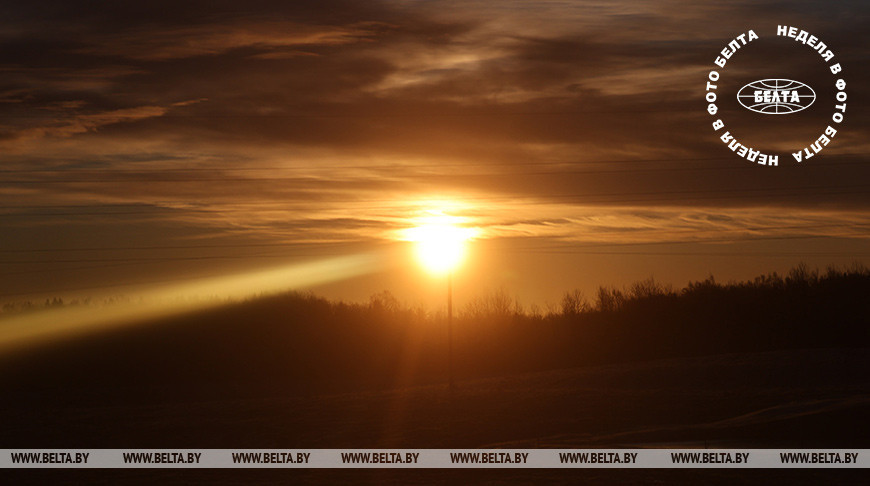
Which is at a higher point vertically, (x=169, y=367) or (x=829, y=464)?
(x=169, y=367)

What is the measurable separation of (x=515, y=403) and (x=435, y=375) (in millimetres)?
26613

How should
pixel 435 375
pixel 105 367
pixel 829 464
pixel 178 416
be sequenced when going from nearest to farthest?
pixel 829 464 → pixel 178 416 → pixel 435 375 → pixel 105 367

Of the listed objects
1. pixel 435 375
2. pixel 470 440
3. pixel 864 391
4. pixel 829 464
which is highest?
pixel 435 375

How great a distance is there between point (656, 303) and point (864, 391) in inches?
1704

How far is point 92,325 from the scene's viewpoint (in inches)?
3469

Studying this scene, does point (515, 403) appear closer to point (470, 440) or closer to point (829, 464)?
point (470, 440)

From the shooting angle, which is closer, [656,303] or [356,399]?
[356,399]
